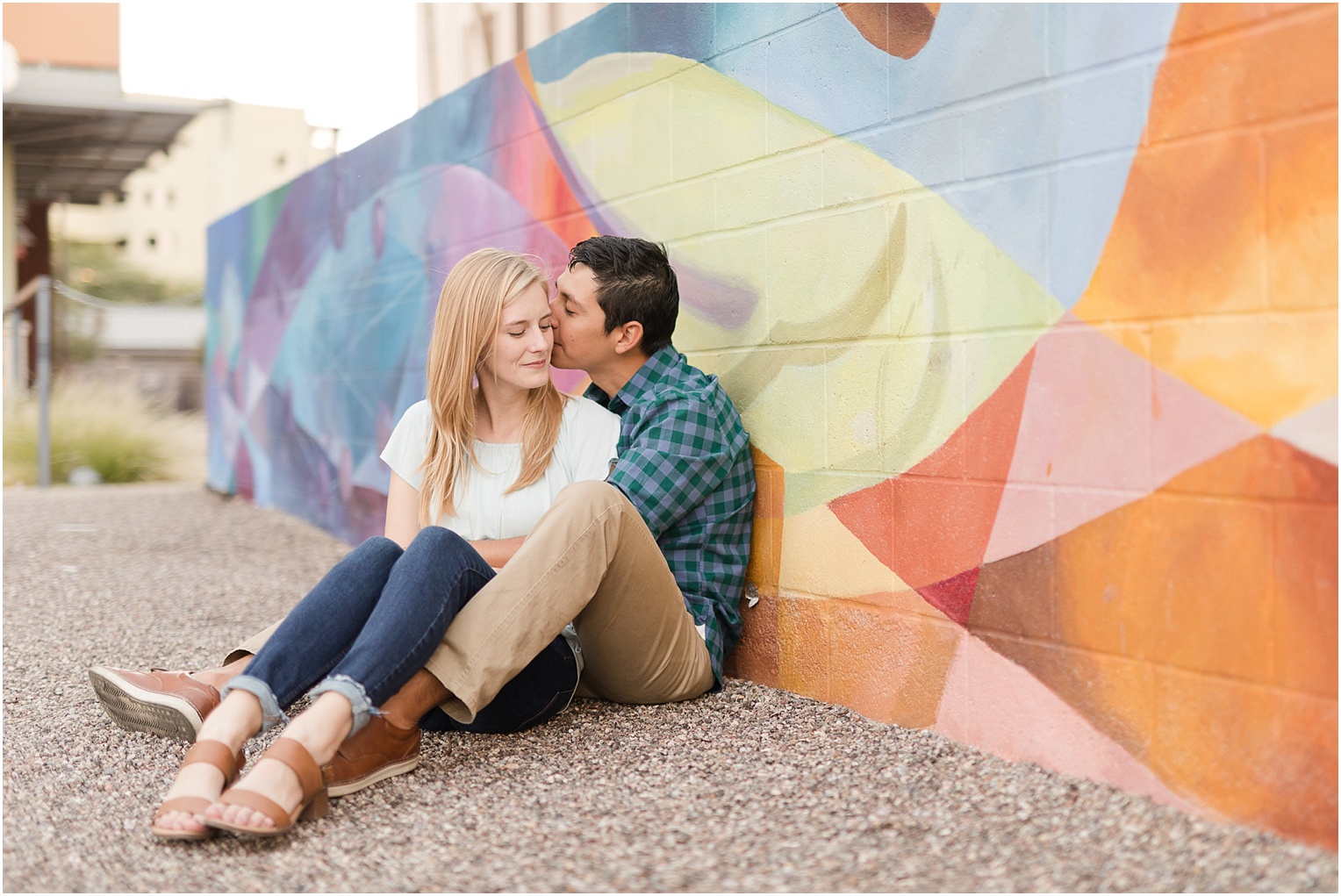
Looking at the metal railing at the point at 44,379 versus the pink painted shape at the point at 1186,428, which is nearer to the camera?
the pink painted shape at the point at 1186,428

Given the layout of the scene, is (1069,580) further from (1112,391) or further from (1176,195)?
(1176,195)

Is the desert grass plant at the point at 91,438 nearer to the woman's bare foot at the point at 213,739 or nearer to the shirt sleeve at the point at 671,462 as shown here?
the shirt sleeve at the point at 671,462

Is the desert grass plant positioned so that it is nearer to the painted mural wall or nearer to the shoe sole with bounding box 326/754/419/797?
the painted mural wall

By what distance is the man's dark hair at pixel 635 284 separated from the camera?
2723 mm

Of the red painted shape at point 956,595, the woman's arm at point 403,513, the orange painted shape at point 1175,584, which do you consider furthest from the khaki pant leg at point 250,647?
the orange painted shape at point 1175,584

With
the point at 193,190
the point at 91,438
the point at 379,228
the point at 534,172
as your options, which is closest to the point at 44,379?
the point at 91,438

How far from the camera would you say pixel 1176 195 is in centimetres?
180

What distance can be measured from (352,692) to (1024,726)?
46.0 inches

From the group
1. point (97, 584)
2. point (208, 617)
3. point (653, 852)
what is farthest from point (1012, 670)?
point (97, 584)

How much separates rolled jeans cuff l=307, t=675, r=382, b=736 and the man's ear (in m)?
1.09

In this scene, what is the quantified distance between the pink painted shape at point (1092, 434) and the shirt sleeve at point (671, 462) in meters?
0.68

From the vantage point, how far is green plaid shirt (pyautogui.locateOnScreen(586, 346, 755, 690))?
2510 mm

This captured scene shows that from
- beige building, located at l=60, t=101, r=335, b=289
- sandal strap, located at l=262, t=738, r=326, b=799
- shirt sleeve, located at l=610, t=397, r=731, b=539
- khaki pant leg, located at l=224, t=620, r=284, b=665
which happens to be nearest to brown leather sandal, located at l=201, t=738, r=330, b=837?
sandal strap, located at l=262, t=738, r=326, b=799

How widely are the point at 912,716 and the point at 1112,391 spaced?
79 cm
